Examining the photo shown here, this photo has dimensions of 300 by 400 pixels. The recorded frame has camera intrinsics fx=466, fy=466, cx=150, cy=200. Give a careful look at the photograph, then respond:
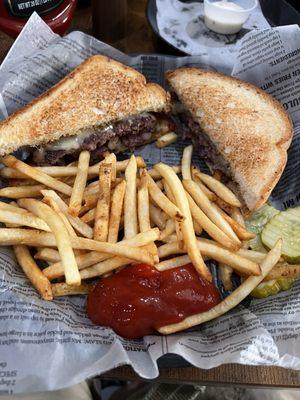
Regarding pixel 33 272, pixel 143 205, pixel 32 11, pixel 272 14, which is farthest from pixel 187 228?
pixel 272 14

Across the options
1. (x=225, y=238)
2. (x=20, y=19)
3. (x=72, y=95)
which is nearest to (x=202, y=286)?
(x=225, y=238)

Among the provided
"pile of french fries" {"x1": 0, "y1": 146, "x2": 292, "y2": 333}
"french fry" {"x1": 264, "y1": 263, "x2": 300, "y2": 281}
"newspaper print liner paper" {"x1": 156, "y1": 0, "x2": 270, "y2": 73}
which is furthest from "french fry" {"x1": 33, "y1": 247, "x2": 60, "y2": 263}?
"newspaper print liner paper" {"x1": 156, "y1": 0, "x2": 270, "y2": 73}

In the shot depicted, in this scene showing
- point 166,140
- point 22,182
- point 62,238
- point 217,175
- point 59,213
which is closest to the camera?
point 62,238

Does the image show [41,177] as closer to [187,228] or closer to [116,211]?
[116,211]

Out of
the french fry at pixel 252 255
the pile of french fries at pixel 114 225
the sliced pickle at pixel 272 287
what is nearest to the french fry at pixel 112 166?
the pile of french fries at pixel 114 225

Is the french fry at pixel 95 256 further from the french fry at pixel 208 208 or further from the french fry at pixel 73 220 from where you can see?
the french fry at pixel 208 208
